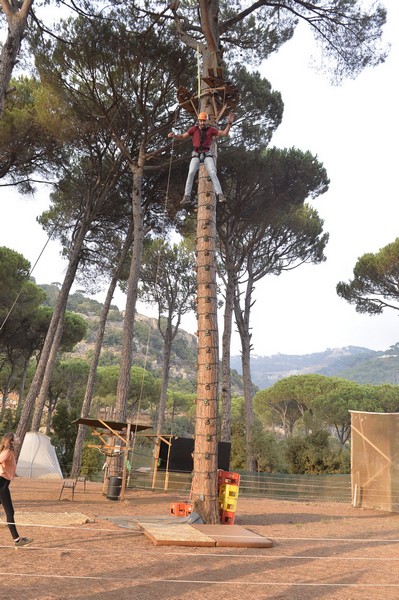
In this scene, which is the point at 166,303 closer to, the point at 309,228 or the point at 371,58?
the point at 309,228

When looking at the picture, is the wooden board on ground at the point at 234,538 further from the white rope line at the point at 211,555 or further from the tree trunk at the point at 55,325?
the tree trunk at the point at 55,325

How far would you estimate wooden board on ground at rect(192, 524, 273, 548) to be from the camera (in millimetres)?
5570

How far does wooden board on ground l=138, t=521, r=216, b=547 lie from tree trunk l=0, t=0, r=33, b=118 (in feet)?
20.9

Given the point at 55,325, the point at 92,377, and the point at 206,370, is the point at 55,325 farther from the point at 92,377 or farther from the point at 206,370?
the point at 206,370

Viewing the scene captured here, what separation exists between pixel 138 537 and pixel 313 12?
33.3 feet

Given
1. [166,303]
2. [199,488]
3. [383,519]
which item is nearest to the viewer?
[199,488]

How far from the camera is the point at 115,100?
44.2 feet

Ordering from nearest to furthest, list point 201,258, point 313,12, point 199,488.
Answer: point 199,488 < point 201,258 < point 313,12

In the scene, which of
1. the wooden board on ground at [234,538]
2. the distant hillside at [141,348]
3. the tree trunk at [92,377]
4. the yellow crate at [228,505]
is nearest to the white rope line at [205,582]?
the wooden board on ground at [234,538]

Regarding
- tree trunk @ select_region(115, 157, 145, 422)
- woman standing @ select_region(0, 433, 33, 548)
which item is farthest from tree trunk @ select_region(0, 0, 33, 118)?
woman standing @ select_region(0, 433, 33, 548)

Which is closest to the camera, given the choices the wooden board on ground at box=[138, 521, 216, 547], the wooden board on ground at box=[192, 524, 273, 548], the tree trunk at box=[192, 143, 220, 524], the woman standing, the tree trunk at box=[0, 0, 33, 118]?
the woman standing

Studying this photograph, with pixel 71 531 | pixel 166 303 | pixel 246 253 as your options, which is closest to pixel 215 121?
pixel 71 531

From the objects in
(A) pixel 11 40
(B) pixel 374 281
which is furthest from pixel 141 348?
(A) pixel 11 40

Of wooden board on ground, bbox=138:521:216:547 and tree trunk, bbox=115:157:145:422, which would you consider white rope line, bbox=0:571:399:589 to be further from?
tree trunk, bbox=115:157:145:422
